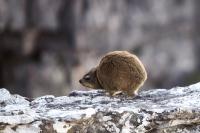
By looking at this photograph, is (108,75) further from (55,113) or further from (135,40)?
(135,40)

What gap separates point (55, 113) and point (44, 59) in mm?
Result: 13684

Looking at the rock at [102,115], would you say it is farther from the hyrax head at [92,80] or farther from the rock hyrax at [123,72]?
the hyrax head at [92,80]

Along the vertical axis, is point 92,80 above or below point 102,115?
above

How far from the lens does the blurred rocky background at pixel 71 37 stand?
17375 millimetres

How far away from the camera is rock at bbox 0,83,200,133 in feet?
14.1

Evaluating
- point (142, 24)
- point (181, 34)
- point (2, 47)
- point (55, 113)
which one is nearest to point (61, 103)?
point (55, 113)

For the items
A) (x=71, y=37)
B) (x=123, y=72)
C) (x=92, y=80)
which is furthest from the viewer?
(x=71, y=37)

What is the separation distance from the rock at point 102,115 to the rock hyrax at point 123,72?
0.59 metres

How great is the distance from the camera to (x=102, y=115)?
4434mm

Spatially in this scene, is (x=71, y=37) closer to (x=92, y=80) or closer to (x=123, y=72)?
(x=92, y=80)

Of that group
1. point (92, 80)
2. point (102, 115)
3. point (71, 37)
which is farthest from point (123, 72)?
point (71, 37)

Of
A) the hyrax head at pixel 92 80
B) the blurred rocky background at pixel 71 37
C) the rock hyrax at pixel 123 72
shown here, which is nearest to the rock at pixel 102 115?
the rock hyrax at pixel 123 72

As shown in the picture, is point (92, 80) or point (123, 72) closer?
point (123, 72)

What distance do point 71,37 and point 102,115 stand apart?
45.5 feet
